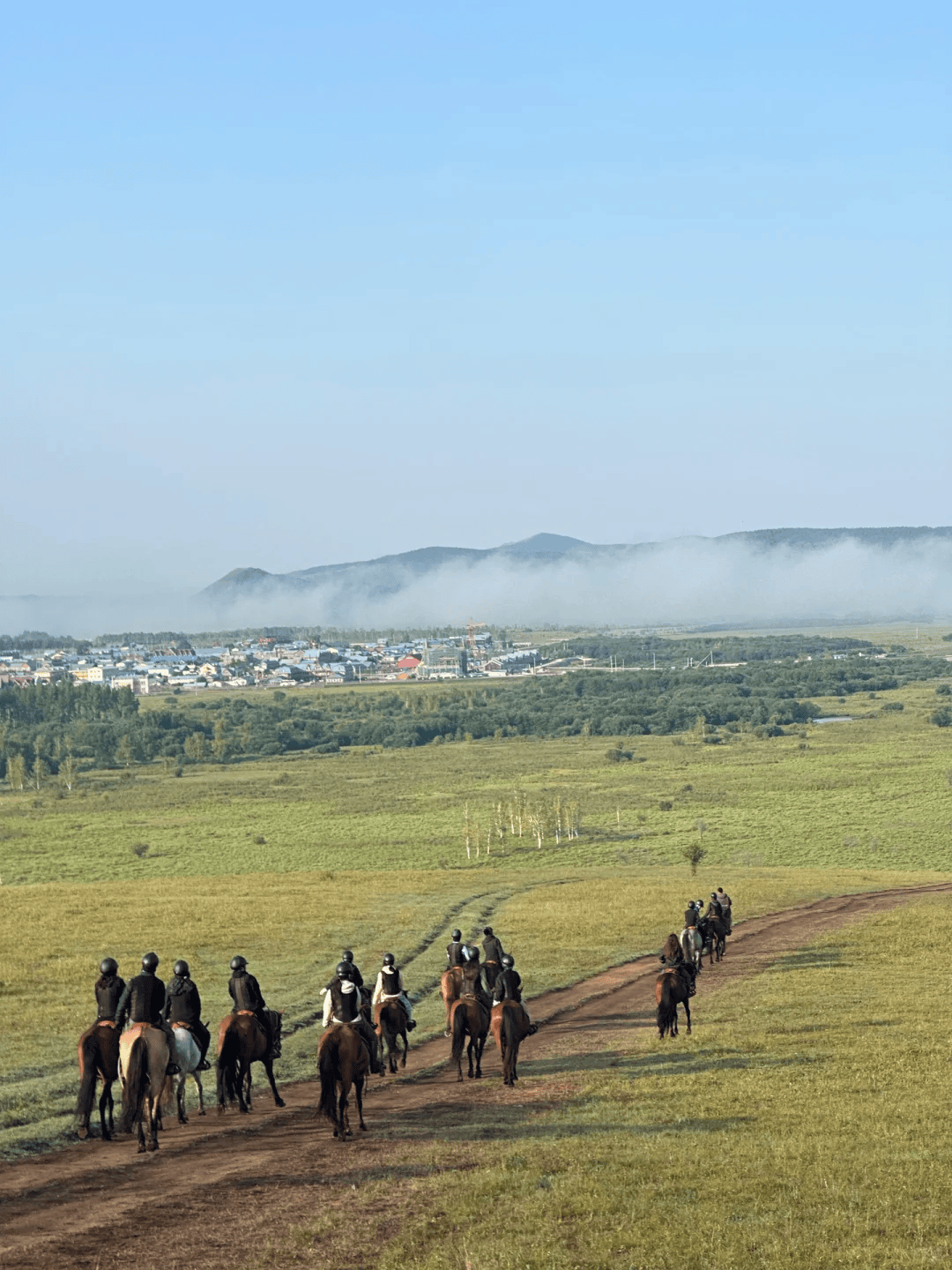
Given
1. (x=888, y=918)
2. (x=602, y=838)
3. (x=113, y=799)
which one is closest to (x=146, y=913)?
(x=888, y=918)

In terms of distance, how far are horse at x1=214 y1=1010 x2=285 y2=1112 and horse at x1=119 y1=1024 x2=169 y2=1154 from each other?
1867mm

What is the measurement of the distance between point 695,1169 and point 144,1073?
7711mm

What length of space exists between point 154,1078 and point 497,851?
71204mm

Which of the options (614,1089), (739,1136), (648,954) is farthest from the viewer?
(648,954)

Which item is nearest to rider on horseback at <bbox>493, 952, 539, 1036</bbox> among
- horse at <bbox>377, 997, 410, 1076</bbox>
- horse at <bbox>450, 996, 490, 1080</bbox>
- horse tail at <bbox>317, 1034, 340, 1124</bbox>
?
horse at <bbox>450, 996, 490, 1080</bbox>

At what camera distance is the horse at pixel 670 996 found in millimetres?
25891

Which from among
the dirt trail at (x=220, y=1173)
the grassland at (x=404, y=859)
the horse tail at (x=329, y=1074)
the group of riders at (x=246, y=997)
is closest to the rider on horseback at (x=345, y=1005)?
the group of riders at (x=246, y=997)

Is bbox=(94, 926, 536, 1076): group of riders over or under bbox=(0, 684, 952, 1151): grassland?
over

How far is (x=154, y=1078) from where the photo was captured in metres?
18.6

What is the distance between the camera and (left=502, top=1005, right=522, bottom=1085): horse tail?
22422mm

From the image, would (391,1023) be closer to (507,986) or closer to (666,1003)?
(507,986)

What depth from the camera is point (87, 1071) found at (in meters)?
19.0

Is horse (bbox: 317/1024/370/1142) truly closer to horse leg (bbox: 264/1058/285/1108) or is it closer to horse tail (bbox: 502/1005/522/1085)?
horse leg (bbox: 264/1058/285/1108)

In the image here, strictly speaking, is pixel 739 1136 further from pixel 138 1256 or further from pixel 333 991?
pixel 138 1256
